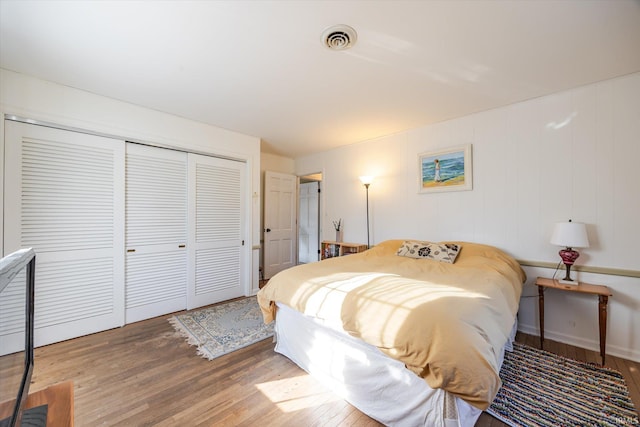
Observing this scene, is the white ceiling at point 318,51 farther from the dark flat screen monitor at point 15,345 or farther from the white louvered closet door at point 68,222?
the dark flat screen monitor at point 15,345

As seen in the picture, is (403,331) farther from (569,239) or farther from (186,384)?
(569,239)

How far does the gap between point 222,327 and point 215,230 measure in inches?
52.3

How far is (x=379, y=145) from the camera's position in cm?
394

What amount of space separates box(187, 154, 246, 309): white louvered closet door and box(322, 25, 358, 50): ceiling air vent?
2328 millimetres

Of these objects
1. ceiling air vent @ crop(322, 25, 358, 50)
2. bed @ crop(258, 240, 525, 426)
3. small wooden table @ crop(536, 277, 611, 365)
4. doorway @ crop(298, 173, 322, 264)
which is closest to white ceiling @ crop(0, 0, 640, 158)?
ceiling air vent @ crop(322, 25, 358, 50)

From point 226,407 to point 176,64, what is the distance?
257 centimetres

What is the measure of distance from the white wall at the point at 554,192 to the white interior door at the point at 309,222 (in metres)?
2.62

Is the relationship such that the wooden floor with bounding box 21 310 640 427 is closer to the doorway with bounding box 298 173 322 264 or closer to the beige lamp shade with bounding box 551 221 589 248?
the beige lamp shade with bounding box 551 221 589 248

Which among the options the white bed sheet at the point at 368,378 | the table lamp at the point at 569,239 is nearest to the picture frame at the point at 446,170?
the table lamp at the point at 569,239

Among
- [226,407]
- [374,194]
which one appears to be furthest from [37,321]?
[374,194]

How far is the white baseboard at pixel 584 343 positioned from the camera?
222 cm

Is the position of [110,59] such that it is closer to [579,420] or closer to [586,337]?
[579,420]

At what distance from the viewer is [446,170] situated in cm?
324

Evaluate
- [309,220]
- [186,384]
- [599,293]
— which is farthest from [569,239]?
[309,220]
